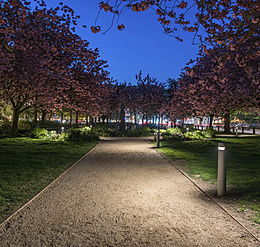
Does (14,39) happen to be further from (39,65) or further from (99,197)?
(99,197)

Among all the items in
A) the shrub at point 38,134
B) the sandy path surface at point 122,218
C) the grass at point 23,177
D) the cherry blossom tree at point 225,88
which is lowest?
the grass at point 23,177

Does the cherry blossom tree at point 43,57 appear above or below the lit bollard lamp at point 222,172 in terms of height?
above

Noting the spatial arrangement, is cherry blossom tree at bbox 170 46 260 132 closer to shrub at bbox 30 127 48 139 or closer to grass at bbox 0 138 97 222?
grass at bbox 0 138 97 222

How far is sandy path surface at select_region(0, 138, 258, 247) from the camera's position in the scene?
324 cm

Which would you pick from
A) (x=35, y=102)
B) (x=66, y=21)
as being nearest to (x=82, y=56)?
(x=66, y=21)

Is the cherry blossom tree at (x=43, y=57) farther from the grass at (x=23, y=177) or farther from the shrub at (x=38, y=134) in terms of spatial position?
the grass at (x=23, y=177)

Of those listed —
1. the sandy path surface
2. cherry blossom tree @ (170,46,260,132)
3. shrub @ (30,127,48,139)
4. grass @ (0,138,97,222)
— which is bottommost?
grass @ (0,138,97,222)

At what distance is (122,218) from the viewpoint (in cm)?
402

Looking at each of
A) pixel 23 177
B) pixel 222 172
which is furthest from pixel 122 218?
pixel 23 177

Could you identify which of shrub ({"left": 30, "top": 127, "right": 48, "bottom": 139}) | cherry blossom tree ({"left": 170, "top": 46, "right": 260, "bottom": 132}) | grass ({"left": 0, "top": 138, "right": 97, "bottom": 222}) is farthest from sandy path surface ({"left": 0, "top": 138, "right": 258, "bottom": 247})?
shrub ({"left": 30, "top": 127, "right": 48, "bottom": 139})

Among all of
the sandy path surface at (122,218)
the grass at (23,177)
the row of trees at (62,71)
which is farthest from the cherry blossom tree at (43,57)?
the sandy path surface at (122,218)

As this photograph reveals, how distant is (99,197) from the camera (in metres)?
5.19

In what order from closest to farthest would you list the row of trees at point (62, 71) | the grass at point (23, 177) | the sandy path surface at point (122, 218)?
the sandy path surface at point (122, 218)
the grass at point (23, 177)
the row of trees at point (62, 71)

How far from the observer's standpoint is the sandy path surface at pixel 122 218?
324 cm
